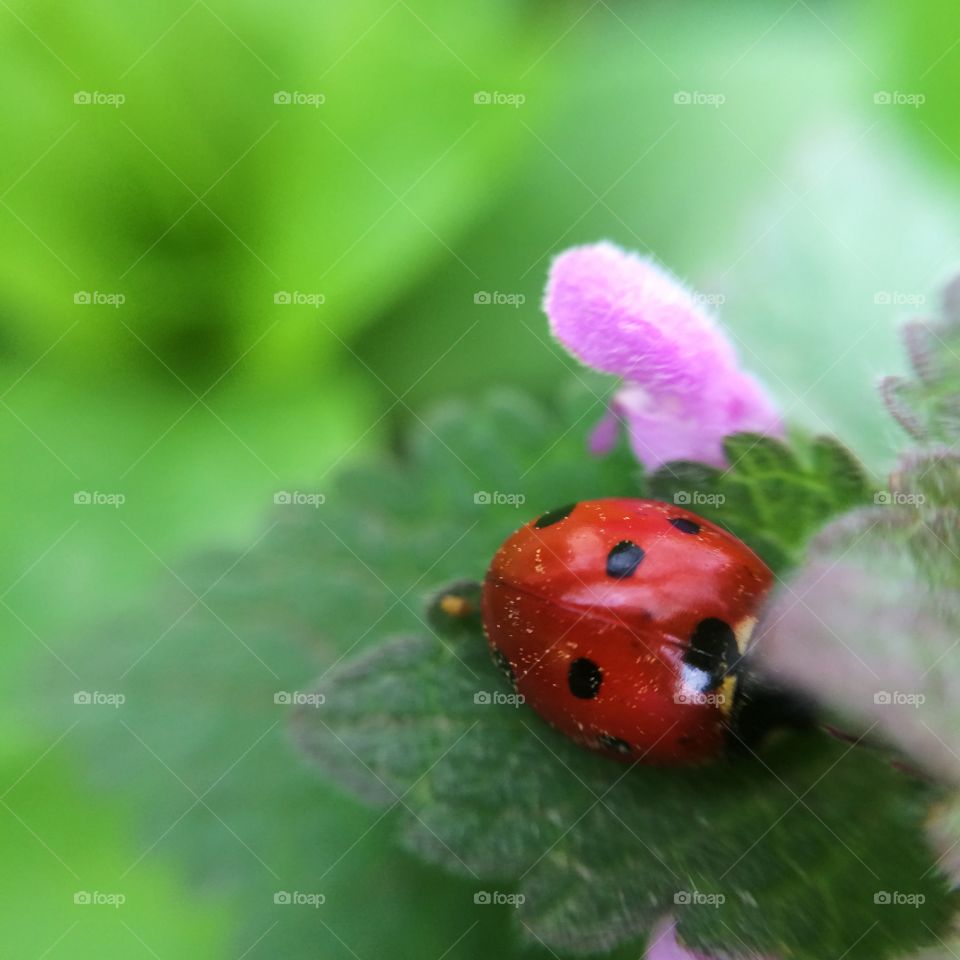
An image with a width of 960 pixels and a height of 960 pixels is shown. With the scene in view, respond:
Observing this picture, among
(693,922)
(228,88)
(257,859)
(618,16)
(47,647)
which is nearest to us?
(693,922)

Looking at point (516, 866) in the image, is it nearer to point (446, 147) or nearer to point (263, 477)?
point (263, 477)

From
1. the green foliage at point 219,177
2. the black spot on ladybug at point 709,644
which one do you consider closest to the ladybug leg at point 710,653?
the black spot on ladybug at point 709,644

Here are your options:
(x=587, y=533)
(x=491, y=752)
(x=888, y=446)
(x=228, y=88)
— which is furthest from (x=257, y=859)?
(x=228, y=88)

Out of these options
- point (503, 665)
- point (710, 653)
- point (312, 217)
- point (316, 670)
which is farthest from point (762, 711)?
point (312, 217)

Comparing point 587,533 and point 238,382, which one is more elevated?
point 587,533

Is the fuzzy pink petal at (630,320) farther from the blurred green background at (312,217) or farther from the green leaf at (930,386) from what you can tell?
the blurred green background at (312,217)

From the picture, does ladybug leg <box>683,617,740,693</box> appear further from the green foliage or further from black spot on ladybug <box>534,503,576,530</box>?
the green foliage

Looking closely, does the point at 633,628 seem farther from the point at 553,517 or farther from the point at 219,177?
the point at 219,177
